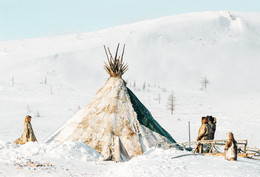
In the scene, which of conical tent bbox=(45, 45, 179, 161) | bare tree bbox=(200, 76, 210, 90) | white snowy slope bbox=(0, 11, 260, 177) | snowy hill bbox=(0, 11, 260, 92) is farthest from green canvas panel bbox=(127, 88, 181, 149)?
bare tree bbox=(200, 76, 210, 90)

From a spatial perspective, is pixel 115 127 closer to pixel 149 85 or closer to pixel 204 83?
pixel 149 85

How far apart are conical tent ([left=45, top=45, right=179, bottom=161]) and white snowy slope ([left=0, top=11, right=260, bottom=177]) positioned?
603 mm

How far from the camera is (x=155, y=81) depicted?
2395 inches

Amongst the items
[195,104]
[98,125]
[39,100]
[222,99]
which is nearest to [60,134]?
[98,125]

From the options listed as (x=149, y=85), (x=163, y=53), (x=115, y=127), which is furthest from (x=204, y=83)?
(x=115, y=127)

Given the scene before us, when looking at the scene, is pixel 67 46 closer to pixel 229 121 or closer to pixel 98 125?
pixel 229 121

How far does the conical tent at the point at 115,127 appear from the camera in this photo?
42.9 feet

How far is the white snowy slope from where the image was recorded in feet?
36.1

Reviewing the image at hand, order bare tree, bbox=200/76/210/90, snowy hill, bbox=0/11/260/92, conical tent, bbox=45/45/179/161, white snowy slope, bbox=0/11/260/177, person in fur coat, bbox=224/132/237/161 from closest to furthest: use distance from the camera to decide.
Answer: person in fur coat, bbox=224/132/237/161, white snowy slope, bbox=0/11/260/177, conical tent, bbox=45/45/179/161, bare tree, bbox=200/76/210/90, snowy hill, bbox=0/11/260/92

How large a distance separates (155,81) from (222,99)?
14.0 metres

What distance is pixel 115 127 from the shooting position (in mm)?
13453

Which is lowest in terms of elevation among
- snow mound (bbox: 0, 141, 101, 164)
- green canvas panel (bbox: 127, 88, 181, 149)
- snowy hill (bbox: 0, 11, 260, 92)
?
snow mound (bbox: 0, 141, 101, 164)

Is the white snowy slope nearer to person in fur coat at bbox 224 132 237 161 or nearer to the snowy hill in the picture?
the snowy hill

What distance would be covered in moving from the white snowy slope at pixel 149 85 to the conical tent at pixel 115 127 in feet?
1.98
